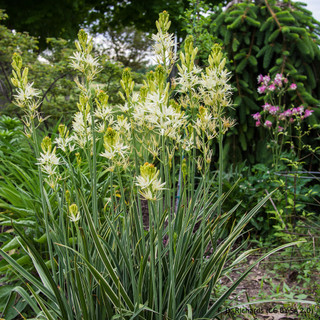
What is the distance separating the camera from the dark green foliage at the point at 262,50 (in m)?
3.90

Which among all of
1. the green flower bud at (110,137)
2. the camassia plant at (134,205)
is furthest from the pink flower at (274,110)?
the green flower bud at (110,137)

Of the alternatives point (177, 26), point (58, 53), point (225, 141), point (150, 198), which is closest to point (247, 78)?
point (225, 141)

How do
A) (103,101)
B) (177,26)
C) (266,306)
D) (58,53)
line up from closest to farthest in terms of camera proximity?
(103,101)
(266,306)
(58,53)
(177,26)

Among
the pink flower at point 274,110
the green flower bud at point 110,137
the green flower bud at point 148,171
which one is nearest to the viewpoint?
the green flower bud at point 148,171

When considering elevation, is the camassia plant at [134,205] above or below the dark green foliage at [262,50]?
below

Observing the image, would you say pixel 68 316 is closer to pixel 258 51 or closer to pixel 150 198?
pixel 150 198

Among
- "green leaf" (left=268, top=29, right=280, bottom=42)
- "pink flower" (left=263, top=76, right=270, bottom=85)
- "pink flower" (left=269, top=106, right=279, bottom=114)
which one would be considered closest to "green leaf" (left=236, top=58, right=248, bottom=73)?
"green leaf" (left=268, top=29, right=280, bottom=42)

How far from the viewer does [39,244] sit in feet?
8.02

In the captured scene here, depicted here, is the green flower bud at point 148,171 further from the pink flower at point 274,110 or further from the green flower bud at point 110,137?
the pink flower at point 274,110

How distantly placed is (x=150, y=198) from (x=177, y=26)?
28.2 ft

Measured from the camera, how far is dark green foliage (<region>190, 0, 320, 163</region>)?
12.8 ft

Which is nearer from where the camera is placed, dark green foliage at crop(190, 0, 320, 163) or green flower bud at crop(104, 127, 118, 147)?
green flower bud at crop(104, 127, 118, 147)

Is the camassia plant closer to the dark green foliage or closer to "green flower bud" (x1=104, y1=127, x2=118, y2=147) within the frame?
"green flower bud" (x1=104, y1=127, x2=118, y2=147)

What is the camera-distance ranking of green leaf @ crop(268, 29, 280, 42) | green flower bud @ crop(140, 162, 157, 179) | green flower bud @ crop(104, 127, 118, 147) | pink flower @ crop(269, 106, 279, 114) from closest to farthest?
green flower bud @ crop(140, 162, 157, 179), green flower bud @ crop(104, 127, 118, 147), pink flower @ crop(269, 106, 279, 114), green leaf @ crop(268, 29, 280, 42)
